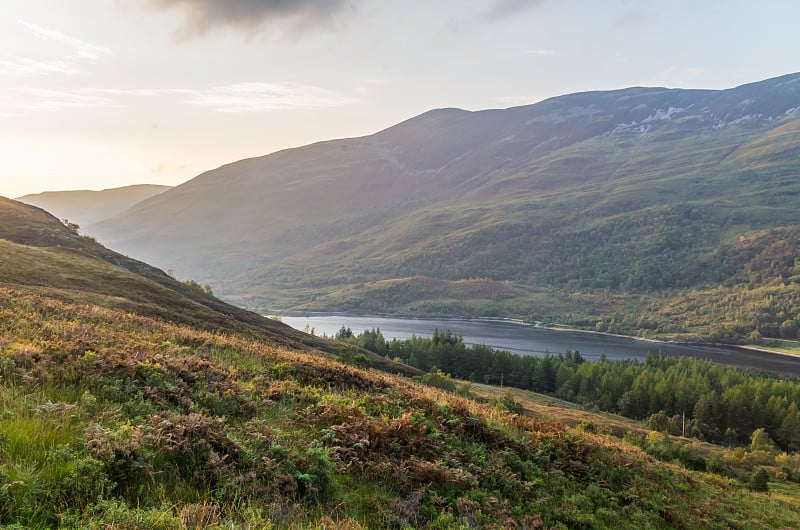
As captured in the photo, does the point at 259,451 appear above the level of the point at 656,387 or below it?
above

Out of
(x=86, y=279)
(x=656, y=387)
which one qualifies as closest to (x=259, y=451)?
(x=86, y=279)

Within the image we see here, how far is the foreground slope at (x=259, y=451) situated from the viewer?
776cm

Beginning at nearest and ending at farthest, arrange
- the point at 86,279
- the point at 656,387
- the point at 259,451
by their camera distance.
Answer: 1. the point at 259,451
2. the point at 86,279
3. the point at 656,387

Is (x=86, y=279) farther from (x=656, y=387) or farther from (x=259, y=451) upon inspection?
(x=656, y=387)

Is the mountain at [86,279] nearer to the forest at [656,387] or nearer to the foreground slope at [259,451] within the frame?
the foreground slope at [259,451]

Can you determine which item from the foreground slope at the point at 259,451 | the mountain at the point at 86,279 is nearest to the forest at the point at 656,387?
the mountain at the point at 86,279

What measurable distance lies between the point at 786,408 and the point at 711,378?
2801cm

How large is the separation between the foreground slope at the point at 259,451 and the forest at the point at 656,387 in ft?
298

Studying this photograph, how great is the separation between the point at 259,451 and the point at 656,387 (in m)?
126

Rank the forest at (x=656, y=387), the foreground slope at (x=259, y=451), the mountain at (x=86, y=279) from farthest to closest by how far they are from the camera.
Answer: the forest at (x=656, y=387)
the mountain at (x=86, y=279)
the foreground slope at (x=259, y=451)

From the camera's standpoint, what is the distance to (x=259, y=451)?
10125 mm

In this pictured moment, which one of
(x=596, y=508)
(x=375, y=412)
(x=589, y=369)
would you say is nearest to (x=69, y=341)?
(x=375, y=412)

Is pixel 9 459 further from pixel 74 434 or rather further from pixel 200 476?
pixel 200 476

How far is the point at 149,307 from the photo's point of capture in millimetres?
39188
